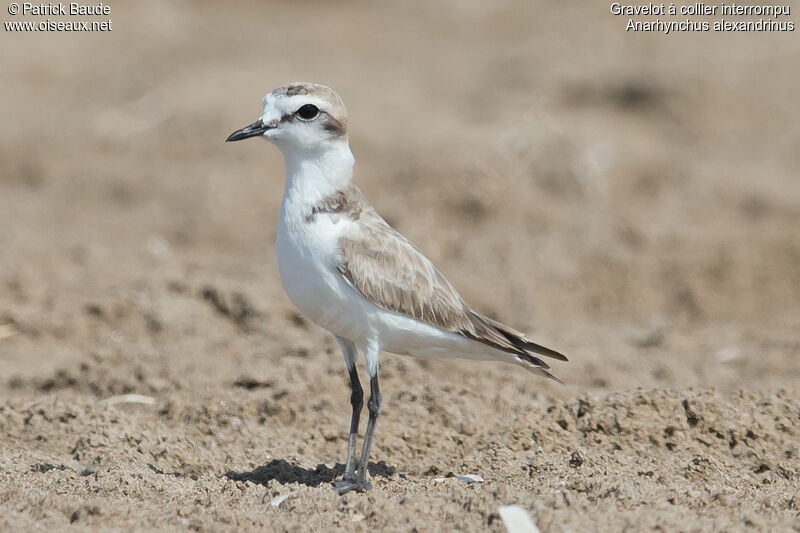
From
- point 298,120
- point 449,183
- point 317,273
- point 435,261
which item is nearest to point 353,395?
point 317,273

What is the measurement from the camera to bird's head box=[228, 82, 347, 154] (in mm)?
4379

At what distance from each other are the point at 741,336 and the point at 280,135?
4.63 m

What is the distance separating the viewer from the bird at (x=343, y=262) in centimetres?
433

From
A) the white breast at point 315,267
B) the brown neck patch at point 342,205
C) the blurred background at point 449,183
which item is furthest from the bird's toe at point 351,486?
the blurred background at point 449,183

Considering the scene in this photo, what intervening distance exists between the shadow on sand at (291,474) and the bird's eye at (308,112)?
5.30ft

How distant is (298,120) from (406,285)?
873mm

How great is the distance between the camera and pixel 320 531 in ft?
12.0

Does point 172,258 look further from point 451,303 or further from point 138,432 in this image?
point 451,303

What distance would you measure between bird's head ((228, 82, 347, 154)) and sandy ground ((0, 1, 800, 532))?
4.87ft

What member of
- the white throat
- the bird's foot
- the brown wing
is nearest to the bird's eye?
the white throat

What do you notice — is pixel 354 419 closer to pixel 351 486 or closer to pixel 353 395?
pixel 353 395

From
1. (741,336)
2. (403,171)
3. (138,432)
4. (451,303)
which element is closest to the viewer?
(451,303)

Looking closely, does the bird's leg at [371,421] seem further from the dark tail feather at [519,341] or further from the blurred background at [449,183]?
the blurred background at [449,183]

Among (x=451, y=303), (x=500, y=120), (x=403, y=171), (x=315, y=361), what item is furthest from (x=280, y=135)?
(x=500, y=120)
